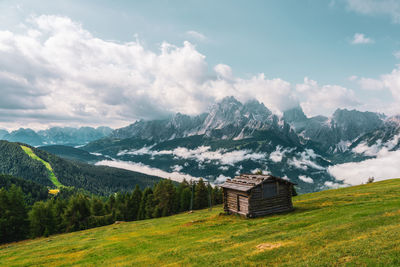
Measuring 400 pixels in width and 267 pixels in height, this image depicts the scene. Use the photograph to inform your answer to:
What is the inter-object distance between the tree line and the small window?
24907 mm

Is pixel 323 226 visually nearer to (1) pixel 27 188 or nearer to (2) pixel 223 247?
(2) pixel 223 247

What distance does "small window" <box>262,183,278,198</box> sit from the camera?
117 feet

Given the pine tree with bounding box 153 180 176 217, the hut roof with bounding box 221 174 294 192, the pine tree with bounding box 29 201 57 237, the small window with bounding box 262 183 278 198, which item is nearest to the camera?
the hut roof with bounding box 221 174 294 192

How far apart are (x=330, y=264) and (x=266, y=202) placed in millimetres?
23579

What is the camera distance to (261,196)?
35.6 m

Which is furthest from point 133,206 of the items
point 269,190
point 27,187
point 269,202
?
point 27,187

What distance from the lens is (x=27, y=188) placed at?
17338 centimetres

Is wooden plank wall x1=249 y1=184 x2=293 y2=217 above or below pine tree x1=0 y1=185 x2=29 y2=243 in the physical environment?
above

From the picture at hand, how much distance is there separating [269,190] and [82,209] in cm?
7350

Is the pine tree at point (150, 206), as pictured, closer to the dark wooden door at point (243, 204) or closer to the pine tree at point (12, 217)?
the pine tree at point (12, 217)

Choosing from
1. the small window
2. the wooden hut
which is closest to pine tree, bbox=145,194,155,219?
the wooden hut

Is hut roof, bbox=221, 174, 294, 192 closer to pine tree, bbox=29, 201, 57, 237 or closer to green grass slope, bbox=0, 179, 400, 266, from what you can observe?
green grass slope, bbox=0, 179, 400, 266

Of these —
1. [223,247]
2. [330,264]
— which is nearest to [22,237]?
[223,247]

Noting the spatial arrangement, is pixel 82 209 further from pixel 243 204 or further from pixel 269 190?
pixel 269 190
